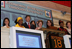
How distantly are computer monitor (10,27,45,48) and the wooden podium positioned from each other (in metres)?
0.21

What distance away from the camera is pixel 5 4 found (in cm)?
370

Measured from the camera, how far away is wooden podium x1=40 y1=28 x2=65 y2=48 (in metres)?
1.97

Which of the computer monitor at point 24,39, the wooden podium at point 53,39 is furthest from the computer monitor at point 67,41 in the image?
the computer monitor at point 24,39

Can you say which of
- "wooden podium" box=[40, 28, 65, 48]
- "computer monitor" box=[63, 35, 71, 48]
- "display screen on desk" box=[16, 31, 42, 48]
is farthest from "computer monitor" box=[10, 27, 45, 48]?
"computer monitor" box=[63, 35, 71, 48]

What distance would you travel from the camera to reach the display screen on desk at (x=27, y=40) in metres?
1.58

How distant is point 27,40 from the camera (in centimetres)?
163

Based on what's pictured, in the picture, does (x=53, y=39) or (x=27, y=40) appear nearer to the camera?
(x=27, y=40)

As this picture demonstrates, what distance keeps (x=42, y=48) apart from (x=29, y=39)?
25 centimetres

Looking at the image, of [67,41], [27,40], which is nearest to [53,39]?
[67,41]

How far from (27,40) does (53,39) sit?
0.55 metres

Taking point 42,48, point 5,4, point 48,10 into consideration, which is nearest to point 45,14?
point 48,10

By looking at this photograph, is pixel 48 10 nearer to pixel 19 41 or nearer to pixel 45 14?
pixel 45 14

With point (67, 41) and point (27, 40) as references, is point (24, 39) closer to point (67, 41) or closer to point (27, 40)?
point (27, 40)

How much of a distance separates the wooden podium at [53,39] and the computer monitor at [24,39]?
0.21m
